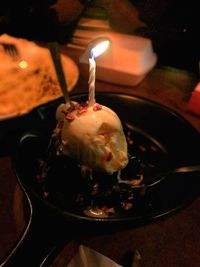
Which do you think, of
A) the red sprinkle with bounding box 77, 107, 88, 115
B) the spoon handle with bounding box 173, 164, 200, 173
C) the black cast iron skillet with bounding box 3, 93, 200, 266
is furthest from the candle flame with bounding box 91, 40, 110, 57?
the spoon handle with bounding box 173, 164, 200, 173

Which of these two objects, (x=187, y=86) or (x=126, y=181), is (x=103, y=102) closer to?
(x=126, y=181)

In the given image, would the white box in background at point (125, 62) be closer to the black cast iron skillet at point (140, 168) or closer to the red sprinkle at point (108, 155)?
the black cast iron skillet at point (140, 168)

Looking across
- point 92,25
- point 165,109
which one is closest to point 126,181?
point 165,109

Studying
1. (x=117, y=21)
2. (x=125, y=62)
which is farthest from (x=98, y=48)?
(x=117, y=21)

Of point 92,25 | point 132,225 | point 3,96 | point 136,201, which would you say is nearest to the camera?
point 132,225

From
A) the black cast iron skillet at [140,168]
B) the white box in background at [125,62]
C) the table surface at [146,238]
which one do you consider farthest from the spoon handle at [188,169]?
the white box in background at [125,62]

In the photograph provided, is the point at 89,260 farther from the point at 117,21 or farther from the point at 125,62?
the point at 117,21
